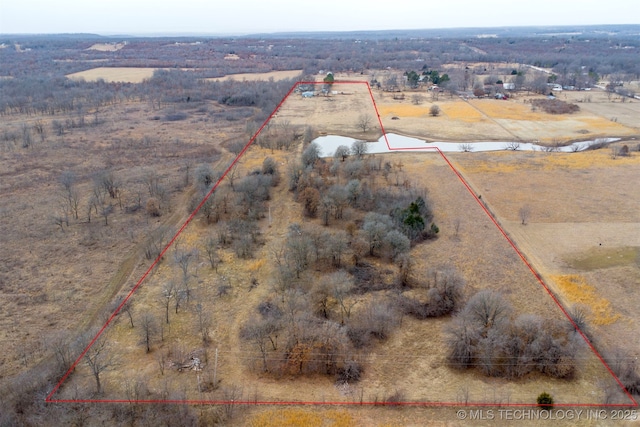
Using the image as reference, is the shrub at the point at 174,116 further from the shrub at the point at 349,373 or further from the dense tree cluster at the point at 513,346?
the dense tree cluster at the point at 513,346

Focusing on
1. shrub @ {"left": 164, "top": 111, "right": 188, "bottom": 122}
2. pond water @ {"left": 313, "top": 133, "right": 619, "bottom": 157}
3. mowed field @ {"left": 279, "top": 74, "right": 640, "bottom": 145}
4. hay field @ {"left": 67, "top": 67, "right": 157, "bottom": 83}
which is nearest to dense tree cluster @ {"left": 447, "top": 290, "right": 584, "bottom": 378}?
→ pond water @ {"left": 313, "top": 133, "right": 619, "bottom": 157}

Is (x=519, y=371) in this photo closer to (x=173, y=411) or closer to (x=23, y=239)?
(x=173, y=411)

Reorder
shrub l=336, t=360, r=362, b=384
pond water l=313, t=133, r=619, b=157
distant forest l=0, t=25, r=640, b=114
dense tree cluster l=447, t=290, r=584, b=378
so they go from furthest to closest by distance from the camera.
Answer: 1. distant forest l=0, t=25, r=640, b=114
2. pond water l=313, t=133, r=619, b=157
3. dense tree cluster l=447, t=290, r=584, b=378
4. shrub l=336, t=360, r=362, b=384

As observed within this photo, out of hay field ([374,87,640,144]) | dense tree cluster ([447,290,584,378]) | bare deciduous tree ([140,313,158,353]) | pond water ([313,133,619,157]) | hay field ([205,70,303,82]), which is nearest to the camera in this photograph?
dense tree cluster ([447,290,584,378])

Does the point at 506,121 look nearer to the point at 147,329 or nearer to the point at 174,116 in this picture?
the point at 174,116

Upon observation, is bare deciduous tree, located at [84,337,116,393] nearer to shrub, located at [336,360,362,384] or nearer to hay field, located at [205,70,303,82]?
shrub, located at [336,360,362,384]

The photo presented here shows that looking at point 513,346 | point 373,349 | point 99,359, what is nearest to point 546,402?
point 513,346

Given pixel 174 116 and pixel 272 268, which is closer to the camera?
pixel 272 268
